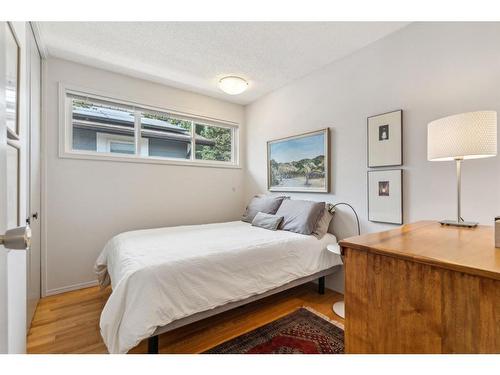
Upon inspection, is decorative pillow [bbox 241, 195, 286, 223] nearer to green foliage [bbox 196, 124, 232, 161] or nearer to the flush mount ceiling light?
green foliage [bbox 196, 124, 232, 161]

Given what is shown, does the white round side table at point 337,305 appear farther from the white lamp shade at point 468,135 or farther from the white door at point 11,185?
the white door at point 11,185

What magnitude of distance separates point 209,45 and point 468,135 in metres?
2.26

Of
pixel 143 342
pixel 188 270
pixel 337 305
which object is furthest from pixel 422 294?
pixel 143 342

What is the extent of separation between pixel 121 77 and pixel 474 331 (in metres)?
3.72

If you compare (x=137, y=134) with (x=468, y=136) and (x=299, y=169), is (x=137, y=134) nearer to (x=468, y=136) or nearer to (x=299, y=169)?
(x=299, y=169)

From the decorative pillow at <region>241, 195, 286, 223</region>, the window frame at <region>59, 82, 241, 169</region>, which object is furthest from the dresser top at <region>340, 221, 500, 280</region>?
the window frame at <region>59, 82, 241, 169</region>

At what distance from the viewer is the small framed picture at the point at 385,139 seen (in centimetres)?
210

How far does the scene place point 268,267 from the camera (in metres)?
2.03

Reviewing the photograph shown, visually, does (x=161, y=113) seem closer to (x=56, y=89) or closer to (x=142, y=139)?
(x=142, y=139)

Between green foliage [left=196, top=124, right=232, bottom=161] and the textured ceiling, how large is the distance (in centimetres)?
91

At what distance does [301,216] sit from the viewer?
259cm

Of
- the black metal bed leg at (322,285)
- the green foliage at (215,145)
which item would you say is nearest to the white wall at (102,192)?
the green foliage at (215,145)
